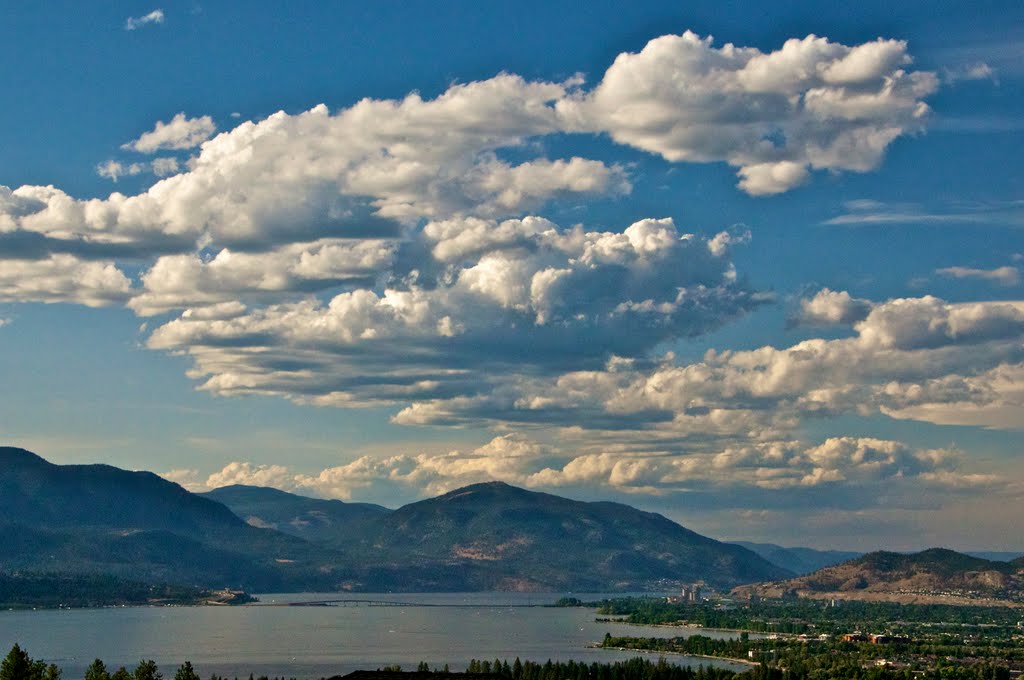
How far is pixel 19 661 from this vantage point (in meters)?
170

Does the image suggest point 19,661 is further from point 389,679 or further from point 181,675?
point 389,679

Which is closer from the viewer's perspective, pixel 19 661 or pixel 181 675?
pixel 19 661

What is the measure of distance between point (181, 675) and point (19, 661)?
31.6 meters

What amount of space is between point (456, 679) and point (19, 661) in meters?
52.4

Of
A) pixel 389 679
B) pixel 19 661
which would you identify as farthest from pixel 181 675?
pixel 389 679

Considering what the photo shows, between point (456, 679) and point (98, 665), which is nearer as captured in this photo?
point (456, 679)

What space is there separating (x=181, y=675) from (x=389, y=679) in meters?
48.8

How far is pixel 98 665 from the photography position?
199 m

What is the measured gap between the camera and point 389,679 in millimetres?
161000

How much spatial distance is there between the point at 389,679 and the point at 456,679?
302 inches

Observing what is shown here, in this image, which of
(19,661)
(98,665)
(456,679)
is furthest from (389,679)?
(98,665)

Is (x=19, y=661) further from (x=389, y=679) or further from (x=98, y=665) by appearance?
(x=389, y=679)

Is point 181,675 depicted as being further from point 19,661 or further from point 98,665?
point 19,661

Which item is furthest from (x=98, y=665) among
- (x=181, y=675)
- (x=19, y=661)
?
(x=19, y=661)
